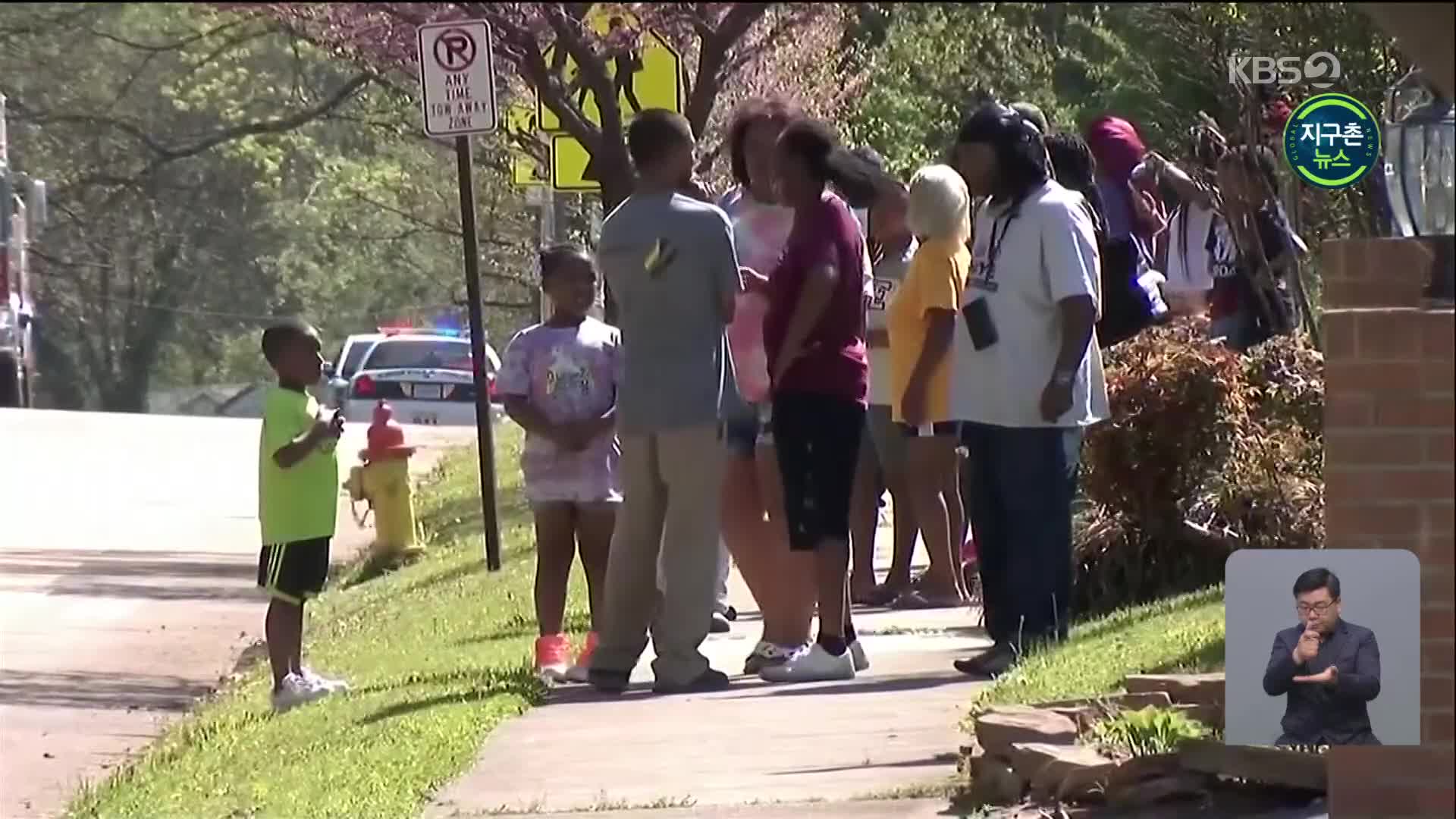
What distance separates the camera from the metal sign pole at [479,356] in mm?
12875

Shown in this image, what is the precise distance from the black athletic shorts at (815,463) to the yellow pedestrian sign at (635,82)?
8.88 ft

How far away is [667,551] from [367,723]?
1133 millimetres

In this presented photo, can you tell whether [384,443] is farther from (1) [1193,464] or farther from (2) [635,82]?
(1) [1193,464]

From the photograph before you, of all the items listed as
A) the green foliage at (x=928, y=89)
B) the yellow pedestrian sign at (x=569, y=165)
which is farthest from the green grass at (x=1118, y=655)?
the green foliage at (x=928, y=89)

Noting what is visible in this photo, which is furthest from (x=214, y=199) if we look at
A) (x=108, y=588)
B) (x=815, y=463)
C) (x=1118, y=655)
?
(x=1118, y=655)

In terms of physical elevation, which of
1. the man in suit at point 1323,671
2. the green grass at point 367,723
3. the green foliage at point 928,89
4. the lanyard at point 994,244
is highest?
the green foliage at point 928,89

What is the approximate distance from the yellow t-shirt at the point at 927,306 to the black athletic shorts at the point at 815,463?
483mm

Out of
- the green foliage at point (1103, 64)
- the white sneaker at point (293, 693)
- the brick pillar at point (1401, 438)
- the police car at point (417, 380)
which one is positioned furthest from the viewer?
the police car at point (417, 380)

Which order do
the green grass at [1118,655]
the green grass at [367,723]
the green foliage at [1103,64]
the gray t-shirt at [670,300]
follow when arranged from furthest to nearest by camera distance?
the gray t-shirt at [670,300]
the green grass at [1118,655]
the green grass at [367,723]
the green foliage at [1103,64]

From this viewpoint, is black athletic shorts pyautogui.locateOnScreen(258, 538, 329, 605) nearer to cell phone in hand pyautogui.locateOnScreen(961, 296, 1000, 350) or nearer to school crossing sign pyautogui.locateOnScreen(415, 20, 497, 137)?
cell phone in hand pyautogui.locateOnScreen(961, 296, 1000, 350)

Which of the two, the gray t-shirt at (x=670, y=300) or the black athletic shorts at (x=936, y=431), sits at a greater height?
the gray t-shirt at (x=670, y=300)

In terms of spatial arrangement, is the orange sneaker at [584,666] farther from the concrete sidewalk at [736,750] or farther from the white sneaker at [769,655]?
the white sneaker at [769,655]

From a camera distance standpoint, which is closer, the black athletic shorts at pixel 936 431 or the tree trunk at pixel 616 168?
the black athletic shorts at pixel 936 431

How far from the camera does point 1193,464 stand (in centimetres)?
959
